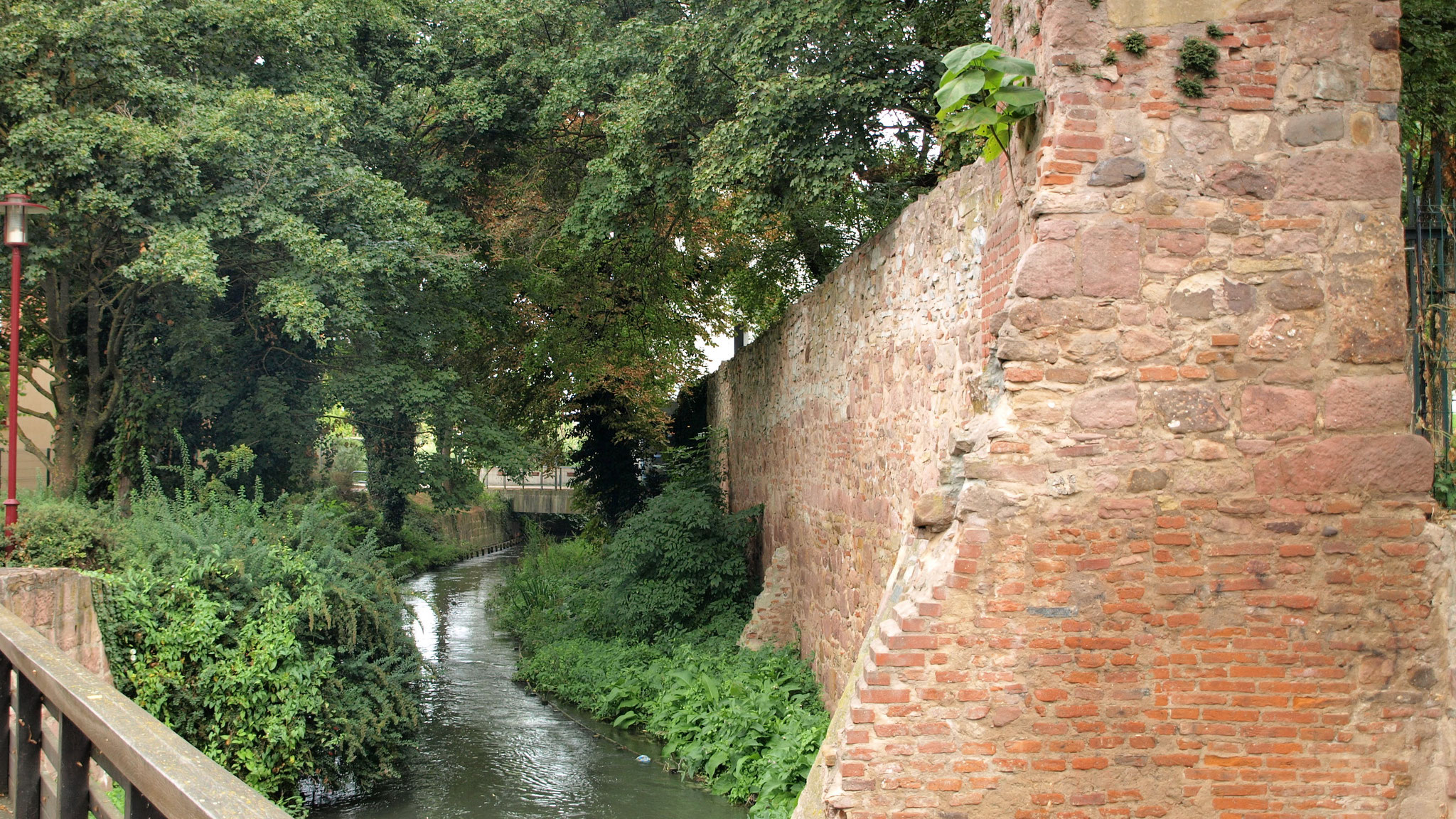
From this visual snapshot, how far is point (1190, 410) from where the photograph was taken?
4.31 meters

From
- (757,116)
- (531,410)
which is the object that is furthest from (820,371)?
(531,410)

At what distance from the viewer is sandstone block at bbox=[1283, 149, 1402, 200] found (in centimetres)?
430

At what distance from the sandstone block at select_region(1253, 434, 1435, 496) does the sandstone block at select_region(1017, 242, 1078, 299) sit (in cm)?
104

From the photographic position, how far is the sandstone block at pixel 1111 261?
4312mm

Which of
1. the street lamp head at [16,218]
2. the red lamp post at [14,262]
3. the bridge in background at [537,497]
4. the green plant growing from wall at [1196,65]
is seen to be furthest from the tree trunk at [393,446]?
the bridge in background at [537,497]

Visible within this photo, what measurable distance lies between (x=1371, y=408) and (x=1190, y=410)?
708 mm

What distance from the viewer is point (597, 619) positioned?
14367mm

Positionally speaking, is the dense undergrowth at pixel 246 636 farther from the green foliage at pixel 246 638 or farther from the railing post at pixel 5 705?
the railing post at pixel 5 705

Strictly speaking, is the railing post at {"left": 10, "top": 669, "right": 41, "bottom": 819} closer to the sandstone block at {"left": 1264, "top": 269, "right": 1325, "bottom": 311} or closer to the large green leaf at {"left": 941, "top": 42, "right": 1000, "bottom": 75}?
the large green leaf at {"left": 941, "top": 42, "right": 1000, "bottom": 75}

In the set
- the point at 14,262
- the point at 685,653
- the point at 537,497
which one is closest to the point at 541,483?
the point at 537,497

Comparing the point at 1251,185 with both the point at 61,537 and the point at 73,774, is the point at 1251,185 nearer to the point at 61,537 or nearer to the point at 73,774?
the point at 73,774

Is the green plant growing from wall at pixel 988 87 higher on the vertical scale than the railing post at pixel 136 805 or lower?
higher

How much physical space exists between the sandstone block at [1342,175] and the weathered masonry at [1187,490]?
0.01m

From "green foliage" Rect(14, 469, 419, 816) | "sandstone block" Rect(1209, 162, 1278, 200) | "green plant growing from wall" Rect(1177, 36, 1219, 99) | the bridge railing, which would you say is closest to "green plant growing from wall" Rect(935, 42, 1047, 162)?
"green plant growing from wall" Rect(1177, 36, 1219, 99)
